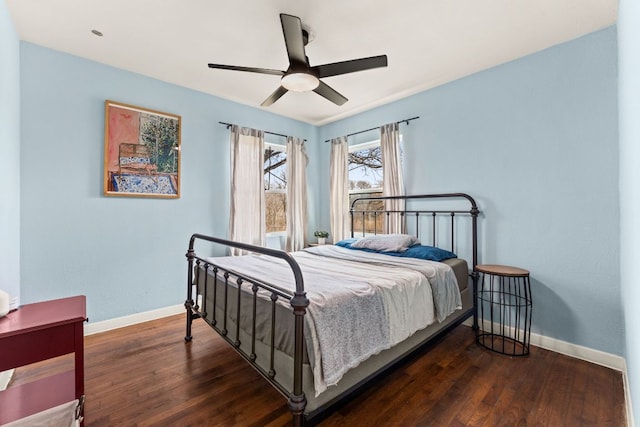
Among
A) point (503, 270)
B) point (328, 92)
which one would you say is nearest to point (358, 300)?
point (503, 270)

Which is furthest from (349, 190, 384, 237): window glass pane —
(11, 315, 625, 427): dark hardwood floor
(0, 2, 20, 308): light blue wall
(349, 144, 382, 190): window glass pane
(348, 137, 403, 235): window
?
(0, 2, 20, 308): light blue wall

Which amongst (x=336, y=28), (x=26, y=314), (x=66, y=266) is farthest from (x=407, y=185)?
(x=66, y=266)

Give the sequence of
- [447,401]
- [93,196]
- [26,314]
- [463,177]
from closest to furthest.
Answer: [26,314] → [447,401] → [93,196] → [463,177]

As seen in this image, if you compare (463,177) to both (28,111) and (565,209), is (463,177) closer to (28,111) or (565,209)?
(565,209)

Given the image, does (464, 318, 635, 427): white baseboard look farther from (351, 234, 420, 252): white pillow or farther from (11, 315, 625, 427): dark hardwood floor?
(351, 234, 420, 252): white pillow

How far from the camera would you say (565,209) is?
234 centimetres

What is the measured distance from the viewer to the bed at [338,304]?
4.52 ft

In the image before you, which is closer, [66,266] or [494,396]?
[494,396]

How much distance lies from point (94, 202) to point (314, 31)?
103 inches

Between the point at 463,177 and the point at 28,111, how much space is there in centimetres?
414

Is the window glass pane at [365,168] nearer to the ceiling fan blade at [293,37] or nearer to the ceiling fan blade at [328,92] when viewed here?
the ceiling fan blade at [328,92]

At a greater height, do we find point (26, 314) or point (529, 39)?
point (529, 39)

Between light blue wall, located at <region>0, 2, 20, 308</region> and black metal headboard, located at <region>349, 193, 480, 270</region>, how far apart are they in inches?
134

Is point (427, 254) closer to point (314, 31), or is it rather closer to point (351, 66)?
point (351, 66)
